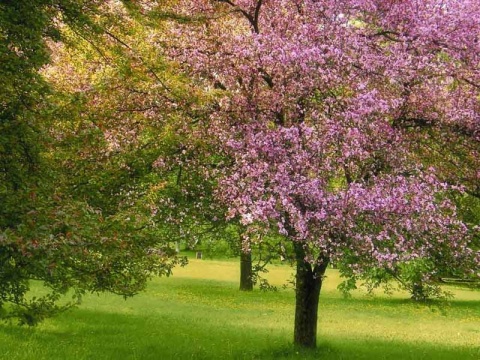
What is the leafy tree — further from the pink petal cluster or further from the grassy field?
the grassy field

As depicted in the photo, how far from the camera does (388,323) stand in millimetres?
30297

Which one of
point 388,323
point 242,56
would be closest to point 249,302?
point 388,323

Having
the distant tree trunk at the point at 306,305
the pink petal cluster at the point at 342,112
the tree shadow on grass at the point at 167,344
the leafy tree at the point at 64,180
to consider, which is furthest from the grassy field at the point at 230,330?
the pink petal cluster at the point at 342,112

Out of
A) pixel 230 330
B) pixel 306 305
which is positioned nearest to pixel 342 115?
pixel 306 305

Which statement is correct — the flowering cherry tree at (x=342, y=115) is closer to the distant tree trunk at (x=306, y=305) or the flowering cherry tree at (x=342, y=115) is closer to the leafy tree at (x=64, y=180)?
the distant tree trunk at (x=306, y=305)

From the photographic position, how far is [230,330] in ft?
72.4

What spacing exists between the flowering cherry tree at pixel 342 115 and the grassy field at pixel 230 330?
4.46 metres

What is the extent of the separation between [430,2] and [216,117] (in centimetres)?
607

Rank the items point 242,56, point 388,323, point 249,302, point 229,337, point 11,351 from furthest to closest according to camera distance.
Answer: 1. point 249,302
2. point 388,323
3. point 229,337
4. point 11,351
5. point 242,56

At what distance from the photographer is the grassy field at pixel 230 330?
52.1 ft

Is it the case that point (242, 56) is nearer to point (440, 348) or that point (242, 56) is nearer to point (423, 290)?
point (423, 290)

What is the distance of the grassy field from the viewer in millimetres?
15867

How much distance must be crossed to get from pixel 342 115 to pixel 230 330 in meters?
12.6

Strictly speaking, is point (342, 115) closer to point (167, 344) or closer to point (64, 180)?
point (64, 180)
